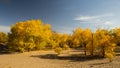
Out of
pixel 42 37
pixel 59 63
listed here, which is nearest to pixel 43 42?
pixel 42 37

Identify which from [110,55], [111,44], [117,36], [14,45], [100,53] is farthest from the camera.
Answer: [14,45]

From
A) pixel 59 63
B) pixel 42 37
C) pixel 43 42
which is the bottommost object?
pixel 59 63

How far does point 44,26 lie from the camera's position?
76750 millimetres

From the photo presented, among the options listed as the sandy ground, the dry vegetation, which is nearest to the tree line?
the dry vegetation

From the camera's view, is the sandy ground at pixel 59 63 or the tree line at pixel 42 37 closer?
the sandy ground at pixel 59 63

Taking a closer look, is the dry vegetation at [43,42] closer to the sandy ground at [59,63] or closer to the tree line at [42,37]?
the tree line at [42,37]

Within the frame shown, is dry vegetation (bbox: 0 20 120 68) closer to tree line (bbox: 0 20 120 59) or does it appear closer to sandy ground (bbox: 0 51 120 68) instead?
tree line (bbox: 0 20 120 59)

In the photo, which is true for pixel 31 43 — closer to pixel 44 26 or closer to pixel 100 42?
pixel 44 26

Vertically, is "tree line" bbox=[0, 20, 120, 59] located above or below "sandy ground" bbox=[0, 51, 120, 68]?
above

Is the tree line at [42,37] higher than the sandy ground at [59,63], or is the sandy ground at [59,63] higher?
the tree line at [42,37]

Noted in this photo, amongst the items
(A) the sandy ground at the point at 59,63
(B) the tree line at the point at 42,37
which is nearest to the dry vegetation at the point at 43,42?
(B) the tree line at the point at 42,37

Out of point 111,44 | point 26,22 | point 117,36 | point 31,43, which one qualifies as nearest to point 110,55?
point 111,44

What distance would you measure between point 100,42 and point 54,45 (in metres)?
31.4

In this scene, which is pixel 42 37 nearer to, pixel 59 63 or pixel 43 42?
pixel 43 42
